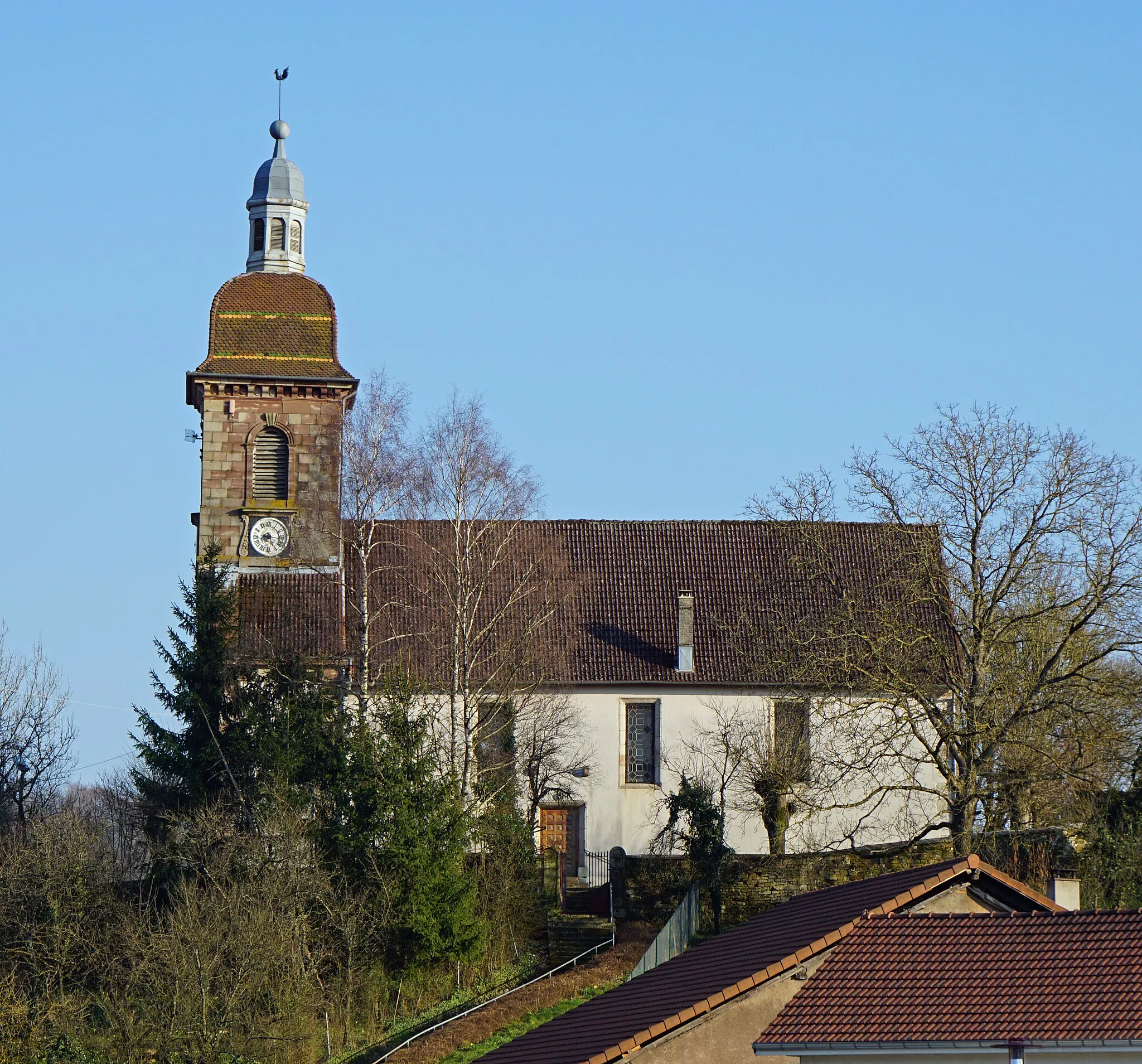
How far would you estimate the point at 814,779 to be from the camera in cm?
3569

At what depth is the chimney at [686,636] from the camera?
4388 centimetres

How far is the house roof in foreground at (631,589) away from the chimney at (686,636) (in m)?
0.15

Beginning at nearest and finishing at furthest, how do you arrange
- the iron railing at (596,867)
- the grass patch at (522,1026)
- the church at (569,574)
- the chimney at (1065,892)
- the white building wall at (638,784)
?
the chimney at (1065,892) → the grass patch at (522,1026) → the iron railing at (596,867) → the white building wall at (638,784) → the church at (569,574)

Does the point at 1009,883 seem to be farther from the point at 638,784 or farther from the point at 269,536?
the point at 269,536

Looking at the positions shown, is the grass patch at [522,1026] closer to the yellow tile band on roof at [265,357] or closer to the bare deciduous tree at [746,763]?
the bare deciduous tree at [746,763]

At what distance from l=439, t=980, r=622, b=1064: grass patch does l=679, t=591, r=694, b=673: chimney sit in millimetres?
11708

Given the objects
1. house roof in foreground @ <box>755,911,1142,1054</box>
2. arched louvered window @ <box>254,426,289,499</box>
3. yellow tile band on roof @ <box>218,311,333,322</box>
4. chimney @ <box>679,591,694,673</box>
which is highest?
yellow tile band on roof @ <box>218,311,333,322</box>

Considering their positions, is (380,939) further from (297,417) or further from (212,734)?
(297,417)

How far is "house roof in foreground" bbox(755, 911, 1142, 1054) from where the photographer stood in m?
20.2

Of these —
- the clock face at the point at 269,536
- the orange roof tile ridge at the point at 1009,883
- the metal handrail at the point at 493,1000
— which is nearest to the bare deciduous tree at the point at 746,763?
the metal handrail at the point at 493,1000

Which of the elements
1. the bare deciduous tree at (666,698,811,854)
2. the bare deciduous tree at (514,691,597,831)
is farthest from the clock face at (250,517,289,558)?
the bare deciduous tree at (666,698,811,854)

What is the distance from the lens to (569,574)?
45.8m

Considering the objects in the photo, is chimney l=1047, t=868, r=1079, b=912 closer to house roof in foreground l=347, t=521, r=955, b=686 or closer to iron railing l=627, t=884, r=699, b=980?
iron railing l=627, t=884, r=699, b=980

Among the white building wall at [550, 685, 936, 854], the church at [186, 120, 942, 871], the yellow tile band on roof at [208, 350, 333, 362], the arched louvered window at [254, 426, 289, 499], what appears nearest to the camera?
the white building wall at [550, 685, 936, 854]
